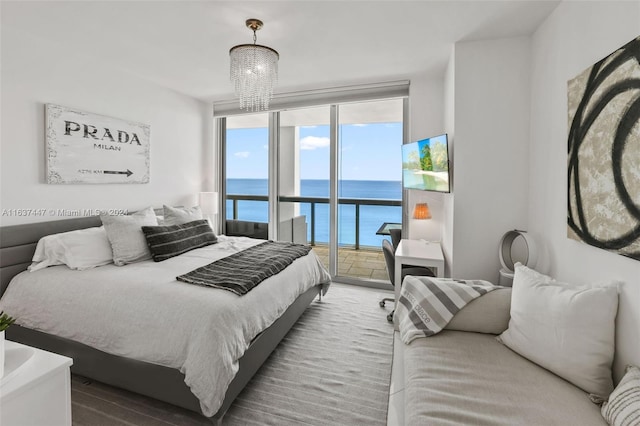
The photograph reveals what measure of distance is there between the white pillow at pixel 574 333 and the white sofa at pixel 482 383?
0.19 feet

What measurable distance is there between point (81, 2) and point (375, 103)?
300 cm

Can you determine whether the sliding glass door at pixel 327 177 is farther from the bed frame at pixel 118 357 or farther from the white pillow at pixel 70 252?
the white pillow at pixel 70 252

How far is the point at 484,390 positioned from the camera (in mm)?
1322

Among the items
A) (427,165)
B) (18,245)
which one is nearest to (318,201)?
(427,165)

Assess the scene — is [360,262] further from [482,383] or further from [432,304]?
[482,383]

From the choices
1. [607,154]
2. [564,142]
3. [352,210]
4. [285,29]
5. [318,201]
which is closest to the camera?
[607,154]

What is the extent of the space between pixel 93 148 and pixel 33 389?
2648 millimetres

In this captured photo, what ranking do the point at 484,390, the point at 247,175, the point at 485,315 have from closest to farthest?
the point at 484,390 < the point at 485,315 < the point at 247,175

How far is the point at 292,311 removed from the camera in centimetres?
267

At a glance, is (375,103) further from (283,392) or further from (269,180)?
(283,392)

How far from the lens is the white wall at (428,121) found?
3.62 meters

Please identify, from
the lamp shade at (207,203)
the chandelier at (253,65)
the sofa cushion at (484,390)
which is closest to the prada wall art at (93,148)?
the lamp shade at (207,203)

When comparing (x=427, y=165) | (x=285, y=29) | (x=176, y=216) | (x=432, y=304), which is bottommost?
(x=432, y=304)

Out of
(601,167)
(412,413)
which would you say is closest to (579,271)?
(601,167)
